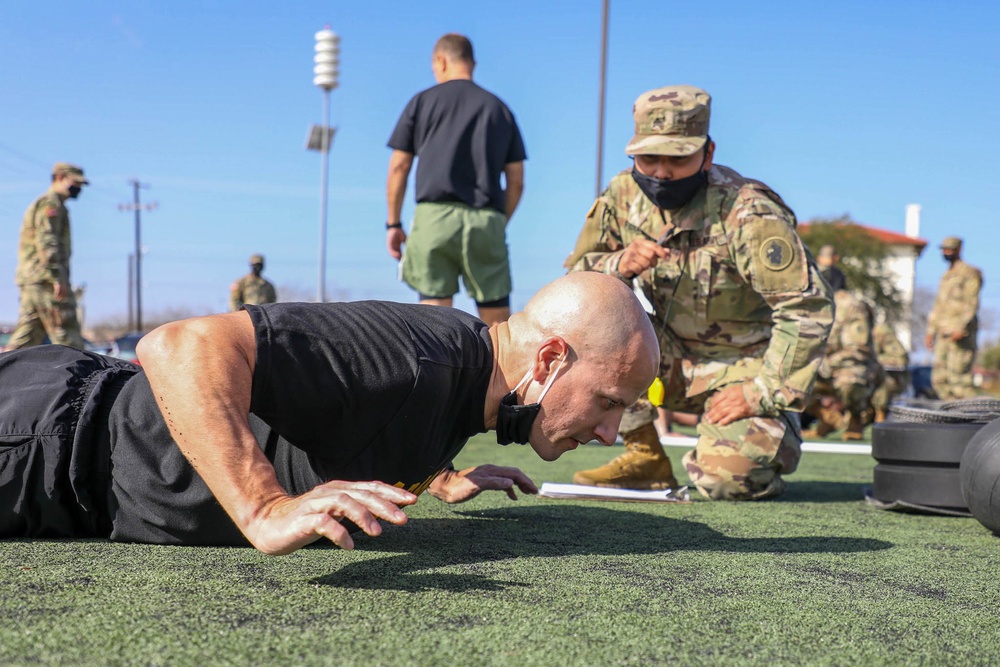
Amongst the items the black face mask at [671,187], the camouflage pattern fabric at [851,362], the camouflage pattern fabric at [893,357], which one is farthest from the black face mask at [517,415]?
the camouflage pattern fabric at [893,357]

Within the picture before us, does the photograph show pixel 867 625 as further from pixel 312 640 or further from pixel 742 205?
pixel 742 205

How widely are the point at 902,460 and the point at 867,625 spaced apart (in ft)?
6.07

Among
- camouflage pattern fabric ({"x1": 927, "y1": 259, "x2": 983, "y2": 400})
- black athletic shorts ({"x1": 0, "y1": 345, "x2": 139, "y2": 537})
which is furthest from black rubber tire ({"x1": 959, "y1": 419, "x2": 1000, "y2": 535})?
camouflage pattern fabric ({"x1": 927, "y1": 259, "x2": 983, "y2": 400})

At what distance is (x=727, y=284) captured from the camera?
387 cm

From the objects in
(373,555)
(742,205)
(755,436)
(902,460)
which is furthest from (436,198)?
(373,555)

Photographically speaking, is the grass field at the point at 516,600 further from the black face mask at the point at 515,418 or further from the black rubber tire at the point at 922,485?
the black rubber tire at the point at 922,485

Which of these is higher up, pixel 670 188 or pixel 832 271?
pixel 670 188

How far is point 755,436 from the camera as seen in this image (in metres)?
3.68

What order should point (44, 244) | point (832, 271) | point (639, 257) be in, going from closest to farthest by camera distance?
1. point (639, 257)
2. point (44, 244)
3. point (832, 271)

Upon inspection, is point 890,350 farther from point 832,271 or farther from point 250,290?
point 250,290

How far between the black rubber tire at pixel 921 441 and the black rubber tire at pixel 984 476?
11.7 inches

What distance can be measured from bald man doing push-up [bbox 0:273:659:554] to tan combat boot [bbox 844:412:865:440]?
717cm

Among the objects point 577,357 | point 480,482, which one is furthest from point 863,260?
point 577,357

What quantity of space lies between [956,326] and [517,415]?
37.7 ft
